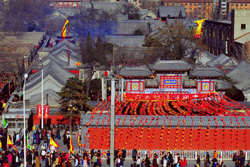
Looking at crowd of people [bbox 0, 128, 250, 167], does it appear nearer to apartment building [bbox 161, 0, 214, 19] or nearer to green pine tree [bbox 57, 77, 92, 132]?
green pine tree [bbox 57, 77, 92, 132]

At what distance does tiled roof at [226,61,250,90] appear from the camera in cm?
5834

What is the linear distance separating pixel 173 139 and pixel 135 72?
12.7m

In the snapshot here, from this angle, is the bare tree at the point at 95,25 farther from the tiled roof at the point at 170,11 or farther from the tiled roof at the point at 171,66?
the tiled roof at the point at 171,66

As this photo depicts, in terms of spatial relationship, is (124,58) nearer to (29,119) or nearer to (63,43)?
(63,43)

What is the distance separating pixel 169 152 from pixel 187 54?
39.4 m

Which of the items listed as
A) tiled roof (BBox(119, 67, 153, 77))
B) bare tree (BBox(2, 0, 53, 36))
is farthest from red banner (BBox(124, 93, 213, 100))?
bare tree (BBox(2, 0, 53, 36))

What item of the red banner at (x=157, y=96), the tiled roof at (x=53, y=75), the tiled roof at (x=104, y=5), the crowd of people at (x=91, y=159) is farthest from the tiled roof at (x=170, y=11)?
the crowd of people at (x=91, y=159)

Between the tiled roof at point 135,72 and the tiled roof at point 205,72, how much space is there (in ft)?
11.9

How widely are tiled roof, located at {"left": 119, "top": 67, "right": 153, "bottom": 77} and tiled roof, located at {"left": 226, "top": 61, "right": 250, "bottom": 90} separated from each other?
1076 cm

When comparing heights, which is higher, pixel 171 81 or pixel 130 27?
pixel 130 27

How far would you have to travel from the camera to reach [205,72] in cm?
5150

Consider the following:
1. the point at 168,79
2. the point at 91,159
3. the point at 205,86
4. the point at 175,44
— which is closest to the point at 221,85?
the point at 205,86

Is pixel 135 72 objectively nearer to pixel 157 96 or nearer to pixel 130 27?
pixel 157 96

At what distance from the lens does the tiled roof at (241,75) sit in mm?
58344
